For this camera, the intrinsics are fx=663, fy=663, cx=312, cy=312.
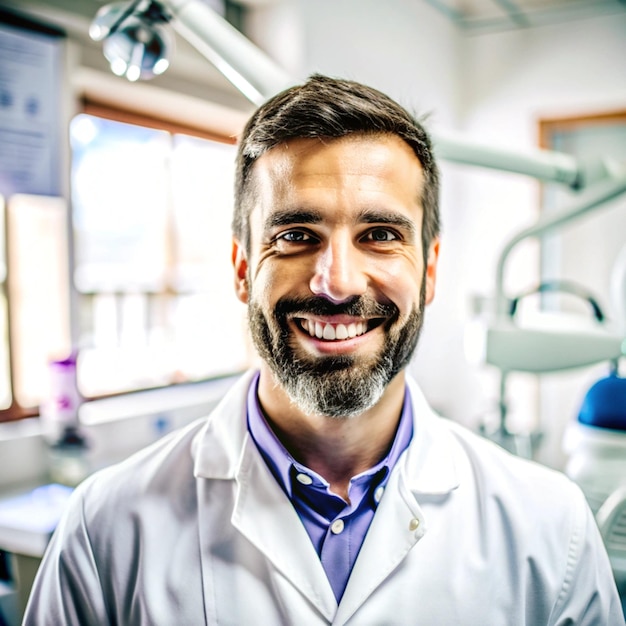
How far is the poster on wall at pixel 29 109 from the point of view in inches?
83.5

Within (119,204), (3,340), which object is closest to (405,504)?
(3,340)

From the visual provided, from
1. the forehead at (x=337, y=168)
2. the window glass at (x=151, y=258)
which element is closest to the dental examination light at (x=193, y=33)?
the forehead at (x=337, y=168)

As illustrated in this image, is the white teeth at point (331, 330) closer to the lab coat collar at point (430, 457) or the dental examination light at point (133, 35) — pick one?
the lab coat collar at point (430, 457)

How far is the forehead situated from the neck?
0.91 feet

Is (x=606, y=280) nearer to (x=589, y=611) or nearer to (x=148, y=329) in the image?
(x=148, y=329)

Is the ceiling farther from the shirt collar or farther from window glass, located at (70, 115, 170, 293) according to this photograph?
the shirt collar

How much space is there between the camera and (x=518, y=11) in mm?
3680

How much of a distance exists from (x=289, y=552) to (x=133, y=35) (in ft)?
2.71

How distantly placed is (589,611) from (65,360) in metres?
1.79

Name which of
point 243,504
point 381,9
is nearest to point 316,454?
point 243,504

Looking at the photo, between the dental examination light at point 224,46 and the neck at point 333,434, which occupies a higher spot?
the dental examination light at point 224,46

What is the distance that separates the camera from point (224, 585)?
35.5 inches

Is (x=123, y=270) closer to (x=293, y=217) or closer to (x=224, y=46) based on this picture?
(x=224, y=46)

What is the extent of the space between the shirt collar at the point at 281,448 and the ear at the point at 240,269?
0.15m
